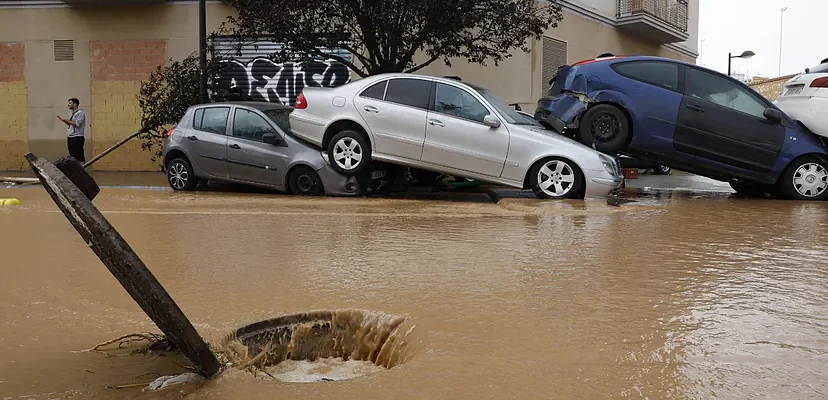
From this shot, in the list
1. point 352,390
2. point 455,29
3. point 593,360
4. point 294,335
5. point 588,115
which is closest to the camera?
point 352,390

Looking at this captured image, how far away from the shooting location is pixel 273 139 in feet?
33.4

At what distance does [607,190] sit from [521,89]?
29.9 feet

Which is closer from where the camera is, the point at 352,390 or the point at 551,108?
the point at 352,390

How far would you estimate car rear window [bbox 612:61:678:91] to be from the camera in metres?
9.64

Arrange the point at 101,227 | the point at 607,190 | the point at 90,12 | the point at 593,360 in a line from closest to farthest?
the point at 101,227 < the point at 593,360 < the point at 607,190 < the point at 90,12

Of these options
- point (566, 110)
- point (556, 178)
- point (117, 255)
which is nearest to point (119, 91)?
point (566, 110)

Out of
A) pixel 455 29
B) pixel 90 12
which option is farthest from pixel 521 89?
pixel 90 12

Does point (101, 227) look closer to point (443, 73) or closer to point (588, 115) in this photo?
point (588, 115)

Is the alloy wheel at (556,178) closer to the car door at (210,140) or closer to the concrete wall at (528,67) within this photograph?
the car door at (210,140)

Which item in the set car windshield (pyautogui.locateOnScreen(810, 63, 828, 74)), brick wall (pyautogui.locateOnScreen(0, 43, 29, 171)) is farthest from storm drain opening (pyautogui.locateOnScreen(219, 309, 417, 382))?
brick wall (pyautogui.locateOnScreen(0, 43, 29, 171))

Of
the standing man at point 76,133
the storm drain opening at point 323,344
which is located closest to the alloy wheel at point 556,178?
the storm drain opening at point 323,344

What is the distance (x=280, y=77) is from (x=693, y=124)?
10.8 m

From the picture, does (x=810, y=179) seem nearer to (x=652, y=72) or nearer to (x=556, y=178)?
(x=652, y=72)

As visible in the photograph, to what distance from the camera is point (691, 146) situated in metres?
9.55
